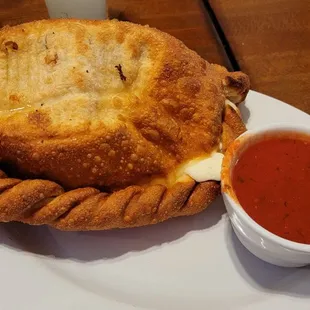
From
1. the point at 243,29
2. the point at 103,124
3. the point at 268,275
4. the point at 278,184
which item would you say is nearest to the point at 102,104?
the point at 103,124

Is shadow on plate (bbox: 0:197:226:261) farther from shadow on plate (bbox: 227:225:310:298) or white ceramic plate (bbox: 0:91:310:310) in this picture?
shadow on plate (bbox: 227:225:310:298)

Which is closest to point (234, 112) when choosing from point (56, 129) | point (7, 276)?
point (56, 129)

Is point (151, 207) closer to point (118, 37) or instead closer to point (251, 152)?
point (251, 152)

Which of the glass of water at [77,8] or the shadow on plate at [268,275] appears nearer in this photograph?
the shadow on plate at [268,275]

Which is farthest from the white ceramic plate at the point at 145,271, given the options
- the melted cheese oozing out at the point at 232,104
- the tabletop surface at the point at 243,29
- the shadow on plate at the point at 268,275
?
the tabletop surface at the point at 243,29

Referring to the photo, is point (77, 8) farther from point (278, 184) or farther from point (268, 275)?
point (268, 275)

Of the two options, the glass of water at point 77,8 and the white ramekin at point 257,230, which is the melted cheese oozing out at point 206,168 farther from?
the glass of water at point 77,8

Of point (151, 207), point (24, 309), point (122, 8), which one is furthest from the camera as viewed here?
point (122, 8)
